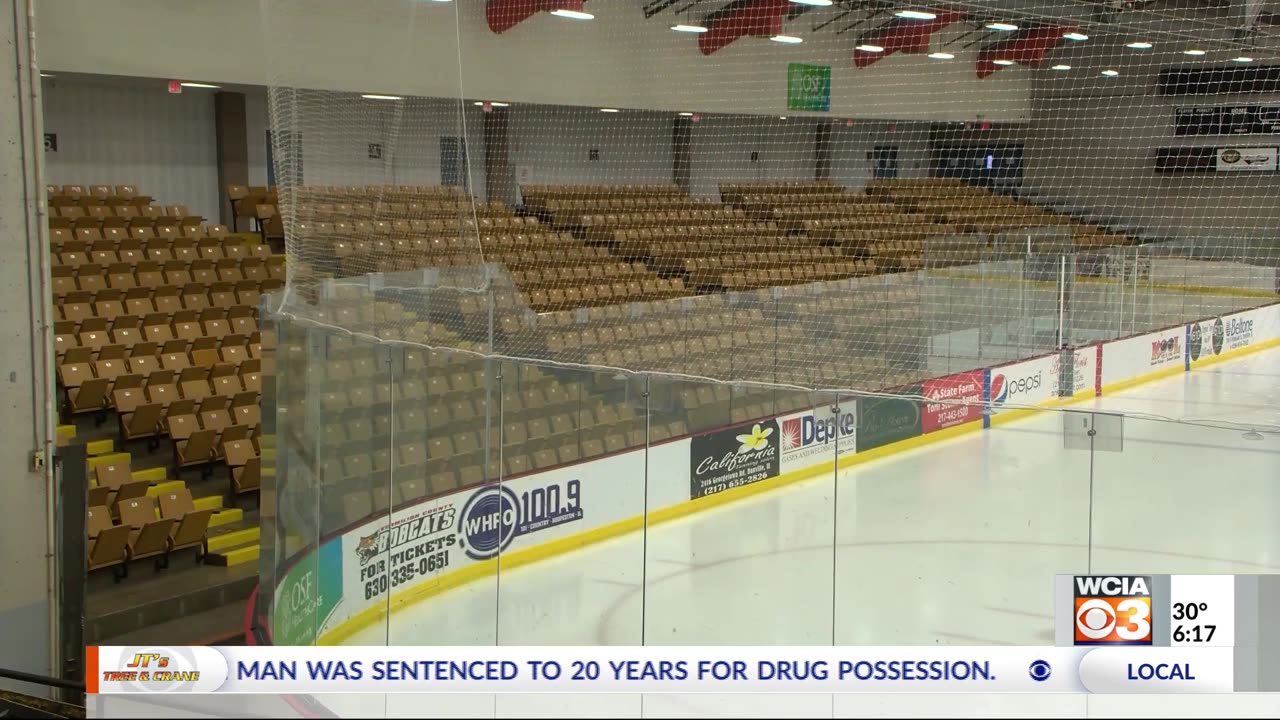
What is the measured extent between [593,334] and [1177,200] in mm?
18883

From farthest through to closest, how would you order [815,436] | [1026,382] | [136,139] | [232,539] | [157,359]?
[136,139] < [1026,382] < [157,359] < [232,539] < [815,436]

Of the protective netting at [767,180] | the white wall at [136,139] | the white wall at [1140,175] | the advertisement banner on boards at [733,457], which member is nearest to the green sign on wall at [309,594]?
the protective netting at [767,180]

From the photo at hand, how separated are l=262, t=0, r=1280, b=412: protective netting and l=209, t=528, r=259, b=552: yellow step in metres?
2.35

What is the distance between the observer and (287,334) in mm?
6820

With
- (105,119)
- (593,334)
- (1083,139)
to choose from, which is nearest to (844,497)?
(593,334)

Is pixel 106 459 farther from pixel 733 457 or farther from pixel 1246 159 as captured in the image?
pixel 1246 159

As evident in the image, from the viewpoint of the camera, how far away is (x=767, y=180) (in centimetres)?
2102

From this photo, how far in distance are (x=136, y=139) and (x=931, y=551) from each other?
12.5m

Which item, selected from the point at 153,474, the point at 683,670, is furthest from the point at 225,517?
the point at 683,670

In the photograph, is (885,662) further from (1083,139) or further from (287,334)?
(1083,139)

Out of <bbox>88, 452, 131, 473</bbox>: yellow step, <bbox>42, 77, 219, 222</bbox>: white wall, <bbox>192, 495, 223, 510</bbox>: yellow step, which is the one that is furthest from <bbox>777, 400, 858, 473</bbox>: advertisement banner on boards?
<bbox>42, 77, 219, 222</bbox>: white wall

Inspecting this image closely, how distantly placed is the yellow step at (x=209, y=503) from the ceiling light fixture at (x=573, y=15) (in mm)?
6604

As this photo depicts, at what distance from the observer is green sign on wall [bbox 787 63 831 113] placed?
16219mm

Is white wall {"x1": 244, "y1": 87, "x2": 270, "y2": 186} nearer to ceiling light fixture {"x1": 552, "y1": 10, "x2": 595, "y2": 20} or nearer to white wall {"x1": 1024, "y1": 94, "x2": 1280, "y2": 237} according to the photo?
ceiling light fixture {"x1": 552, "y1": 10, "x2": 595, "y2": 20}
